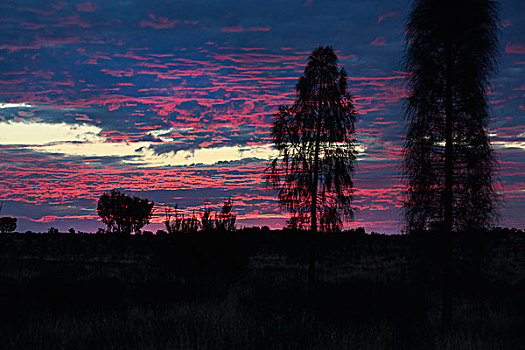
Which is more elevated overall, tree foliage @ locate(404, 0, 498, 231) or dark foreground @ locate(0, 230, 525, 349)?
tree foliage @ locate(404, 0, 498, 231)

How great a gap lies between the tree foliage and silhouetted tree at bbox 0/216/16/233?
11037 centimetres

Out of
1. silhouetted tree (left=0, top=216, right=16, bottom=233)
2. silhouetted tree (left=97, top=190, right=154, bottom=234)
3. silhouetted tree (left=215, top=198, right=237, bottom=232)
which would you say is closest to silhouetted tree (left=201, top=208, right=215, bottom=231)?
silhouetted tree (left=215, top=198, right=237, bottom=232)

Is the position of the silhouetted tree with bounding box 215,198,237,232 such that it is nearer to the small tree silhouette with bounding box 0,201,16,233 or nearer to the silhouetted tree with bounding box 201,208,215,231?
the silhouetted tree with bounding box 201,208,215,231

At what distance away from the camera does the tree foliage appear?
49.6 ft

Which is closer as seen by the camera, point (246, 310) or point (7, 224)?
point (246, 310)

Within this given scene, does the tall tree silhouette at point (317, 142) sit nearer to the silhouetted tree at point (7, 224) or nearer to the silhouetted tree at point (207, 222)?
the silhouetted tree at point (207, 222)

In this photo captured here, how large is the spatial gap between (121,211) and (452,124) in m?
Answer: 53.9

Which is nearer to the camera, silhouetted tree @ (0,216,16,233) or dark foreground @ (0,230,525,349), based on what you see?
dark foreground @ (0,230,525,349)

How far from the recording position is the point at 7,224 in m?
110

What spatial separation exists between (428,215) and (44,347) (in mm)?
10856

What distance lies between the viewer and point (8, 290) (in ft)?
54.4

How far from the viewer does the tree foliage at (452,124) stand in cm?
1512

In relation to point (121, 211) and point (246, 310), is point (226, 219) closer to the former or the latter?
point (246, 310)

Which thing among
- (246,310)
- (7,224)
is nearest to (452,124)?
(246,310)
